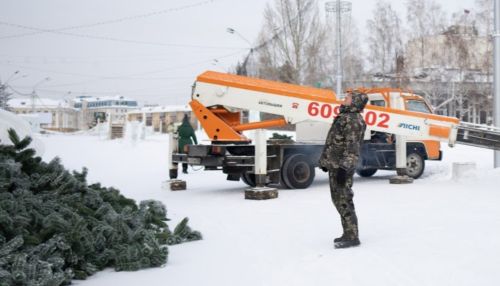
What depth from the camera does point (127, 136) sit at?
42.3 metres

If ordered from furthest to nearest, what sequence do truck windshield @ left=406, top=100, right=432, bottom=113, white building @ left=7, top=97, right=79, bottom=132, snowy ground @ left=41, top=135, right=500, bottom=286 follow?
1. white building @ left=7, top=97, right=79, bottom=132
2. truck windshield @ left=406, top=100, right=432, bottom=113
3. snowy ground @ left=41, top=135, right=500, bottom=286

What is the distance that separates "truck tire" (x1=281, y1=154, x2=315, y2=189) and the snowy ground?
279 millimetres

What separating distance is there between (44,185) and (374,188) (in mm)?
7850

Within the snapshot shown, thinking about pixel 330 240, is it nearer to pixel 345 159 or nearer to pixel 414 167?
pixel 345 159

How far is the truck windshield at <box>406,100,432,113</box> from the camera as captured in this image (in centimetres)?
1416

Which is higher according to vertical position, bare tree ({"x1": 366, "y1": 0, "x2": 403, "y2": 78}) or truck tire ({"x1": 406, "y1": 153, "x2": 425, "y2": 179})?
bare tree ({"x1": 366, "y1": 0, "x2": 403, "y2": 78})

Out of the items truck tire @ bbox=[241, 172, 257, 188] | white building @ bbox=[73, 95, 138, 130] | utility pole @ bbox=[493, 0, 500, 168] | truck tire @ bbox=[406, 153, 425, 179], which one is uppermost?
white building @ bbox=[73, 95, 138, 130]

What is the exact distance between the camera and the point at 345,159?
6.18 metres

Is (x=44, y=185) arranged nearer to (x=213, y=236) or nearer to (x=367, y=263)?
(x=213, y=236)

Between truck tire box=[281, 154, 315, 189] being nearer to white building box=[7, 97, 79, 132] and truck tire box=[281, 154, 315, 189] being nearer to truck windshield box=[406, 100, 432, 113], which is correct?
truck windshield box=[406, 100, 432, 113]

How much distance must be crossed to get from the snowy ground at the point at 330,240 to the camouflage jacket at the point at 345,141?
3.08ft

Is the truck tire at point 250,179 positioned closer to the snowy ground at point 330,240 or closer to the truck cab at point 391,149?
the snowy ground at point 330,240

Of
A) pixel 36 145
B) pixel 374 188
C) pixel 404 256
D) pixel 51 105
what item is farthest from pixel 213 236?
pixel 51 105

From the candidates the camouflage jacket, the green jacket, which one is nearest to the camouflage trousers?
the camouflage jacket
